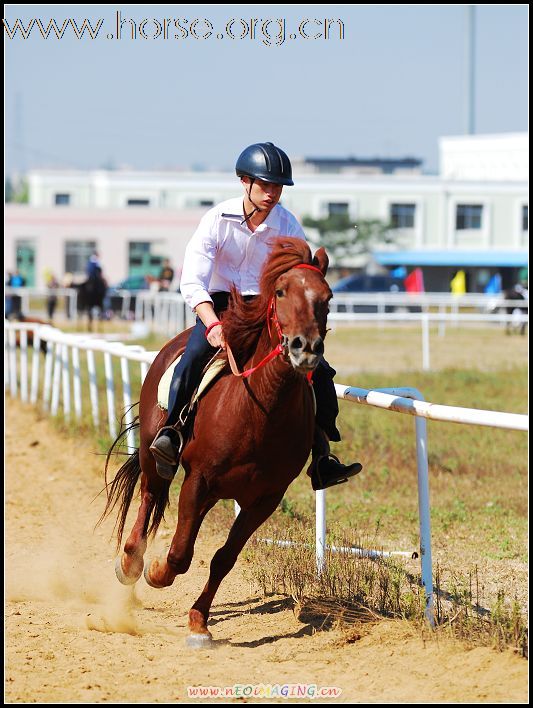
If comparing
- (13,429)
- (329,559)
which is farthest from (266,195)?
(13,429)

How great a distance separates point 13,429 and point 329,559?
26.8 feet

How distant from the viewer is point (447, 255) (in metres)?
68.4

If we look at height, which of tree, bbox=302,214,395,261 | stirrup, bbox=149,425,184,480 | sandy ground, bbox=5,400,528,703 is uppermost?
tree, bbox=302,214,395,261

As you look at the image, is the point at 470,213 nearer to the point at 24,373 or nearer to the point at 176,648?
the point at 24,373

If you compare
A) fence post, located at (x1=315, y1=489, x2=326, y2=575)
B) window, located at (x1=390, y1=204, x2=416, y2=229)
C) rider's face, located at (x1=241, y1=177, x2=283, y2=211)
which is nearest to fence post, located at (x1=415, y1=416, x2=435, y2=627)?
fence post, located at (x1=315, y1=489, x2=326, y2=575)

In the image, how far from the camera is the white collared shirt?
20.6 ft

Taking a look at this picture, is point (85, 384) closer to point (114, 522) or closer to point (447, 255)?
point (114, 522)

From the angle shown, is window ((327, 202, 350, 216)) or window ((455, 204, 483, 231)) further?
window ((327, 202, 350, 216))

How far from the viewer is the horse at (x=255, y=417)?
18.0 feet

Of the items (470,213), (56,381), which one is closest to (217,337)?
(56,381)

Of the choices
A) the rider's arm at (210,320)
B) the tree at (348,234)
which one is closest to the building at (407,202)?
the tree at (348,234)

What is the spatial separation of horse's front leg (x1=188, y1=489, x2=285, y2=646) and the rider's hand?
860 mm

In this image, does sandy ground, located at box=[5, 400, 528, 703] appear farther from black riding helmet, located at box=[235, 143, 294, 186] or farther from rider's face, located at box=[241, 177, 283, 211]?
black riding helmet, located at box=[235, 143, 294, 186]

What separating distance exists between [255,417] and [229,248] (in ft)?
3.56
